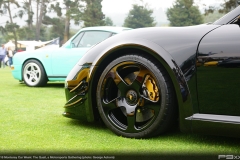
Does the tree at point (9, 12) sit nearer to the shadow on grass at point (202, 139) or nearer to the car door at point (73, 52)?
the car door at point (73, 52)

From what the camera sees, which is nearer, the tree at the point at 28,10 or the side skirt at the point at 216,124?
the side skirt at the point at 216,124

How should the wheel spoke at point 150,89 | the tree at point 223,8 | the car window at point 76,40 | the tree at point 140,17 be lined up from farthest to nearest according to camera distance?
the tree at point 140,17 → the tree at point 223,8 → the car window at point 76,40 → the wheel spoke at point 150,89

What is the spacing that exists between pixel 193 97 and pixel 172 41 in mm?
490

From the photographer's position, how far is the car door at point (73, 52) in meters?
7.83

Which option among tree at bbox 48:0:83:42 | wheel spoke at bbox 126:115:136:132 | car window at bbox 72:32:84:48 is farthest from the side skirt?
tree at bbox 48:0:83:42

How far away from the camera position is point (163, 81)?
2.84 m

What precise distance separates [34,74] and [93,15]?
1797 inches

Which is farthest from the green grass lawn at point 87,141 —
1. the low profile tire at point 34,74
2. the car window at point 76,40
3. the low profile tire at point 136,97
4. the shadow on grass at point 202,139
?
the low profile tire at point 34,74

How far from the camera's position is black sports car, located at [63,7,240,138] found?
8.57 ft

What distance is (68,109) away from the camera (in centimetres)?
349

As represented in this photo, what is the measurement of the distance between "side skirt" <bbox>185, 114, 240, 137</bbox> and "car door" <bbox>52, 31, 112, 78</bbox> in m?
5.24

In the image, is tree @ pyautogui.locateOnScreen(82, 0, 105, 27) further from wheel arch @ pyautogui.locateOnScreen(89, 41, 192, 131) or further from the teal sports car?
wheel arch @ pyautogui.locateOnScreen(89, 41, 192, 131)

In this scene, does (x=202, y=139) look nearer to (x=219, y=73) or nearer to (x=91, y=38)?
(x=219, y=73)

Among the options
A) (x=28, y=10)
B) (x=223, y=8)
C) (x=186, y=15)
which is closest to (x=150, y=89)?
(x=223, y=8)
